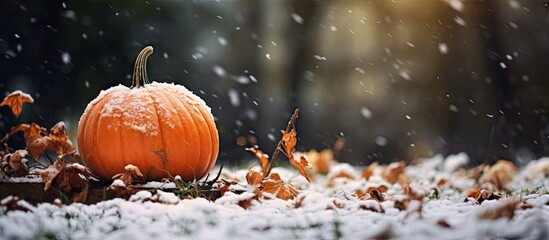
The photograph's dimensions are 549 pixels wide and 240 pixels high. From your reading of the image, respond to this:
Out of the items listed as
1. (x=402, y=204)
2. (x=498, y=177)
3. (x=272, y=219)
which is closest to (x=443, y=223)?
(x=402, y=204)

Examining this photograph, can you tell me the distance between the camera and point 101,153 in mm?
2506

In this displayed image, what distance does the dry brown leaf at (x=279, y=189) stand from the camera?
2.57 meters

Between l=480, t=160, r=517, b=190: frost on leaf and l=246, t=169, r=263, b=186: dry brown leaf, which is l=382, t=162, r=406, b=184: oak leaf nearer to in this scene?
l=480, t=160, r=517, b=190: frost on leaf

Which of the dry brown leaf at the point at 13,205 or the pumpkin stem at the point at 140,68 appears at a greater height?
the pumpkin stem at the point at 140,68

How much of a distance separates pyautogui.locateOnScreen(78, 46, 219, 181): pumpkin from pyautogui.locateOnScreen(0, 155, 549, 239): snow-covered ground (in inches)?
12.0

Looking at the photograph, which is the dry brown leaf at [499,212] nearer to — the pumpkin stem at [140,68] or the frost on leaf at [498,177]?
the pumpkin stem at [140,68]

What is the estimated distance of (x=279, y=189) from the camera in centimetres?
259

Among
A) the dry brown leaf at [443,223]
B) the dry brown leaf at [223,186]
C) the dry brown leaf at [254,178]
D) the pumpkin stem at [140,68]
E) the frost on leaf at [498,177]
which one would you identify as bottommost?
the frost on leaf at [498,177]

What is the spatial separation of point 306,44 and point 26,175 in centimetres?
621

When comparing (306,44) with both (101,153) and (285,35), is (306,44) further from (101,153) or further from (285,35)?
(101,153)

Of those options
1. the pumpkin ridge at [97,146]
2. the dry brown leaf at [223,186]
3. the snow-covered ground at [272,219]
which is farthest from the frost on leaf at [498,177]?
the pumpkin ridge at [97,146]

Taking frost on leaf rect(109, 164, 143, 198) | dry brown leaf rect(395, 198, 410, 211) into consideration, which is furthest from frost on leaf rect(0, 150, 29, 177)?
dry brown leaf rect(395, 198, 410, 211)

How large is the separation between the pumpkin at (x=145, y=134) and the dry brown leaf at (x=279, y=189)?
281mm

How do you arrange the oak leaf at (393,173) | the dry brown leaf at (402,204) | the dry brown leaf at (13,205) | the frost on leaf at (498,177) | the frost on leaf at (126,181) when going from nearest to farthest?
the dry brown leaf at (13,205)
the dry brown leaf at (402,204)
the frost on leaf at (126,181)
the frost on leaf at (498,177)
the oak leaf at (393,173)
